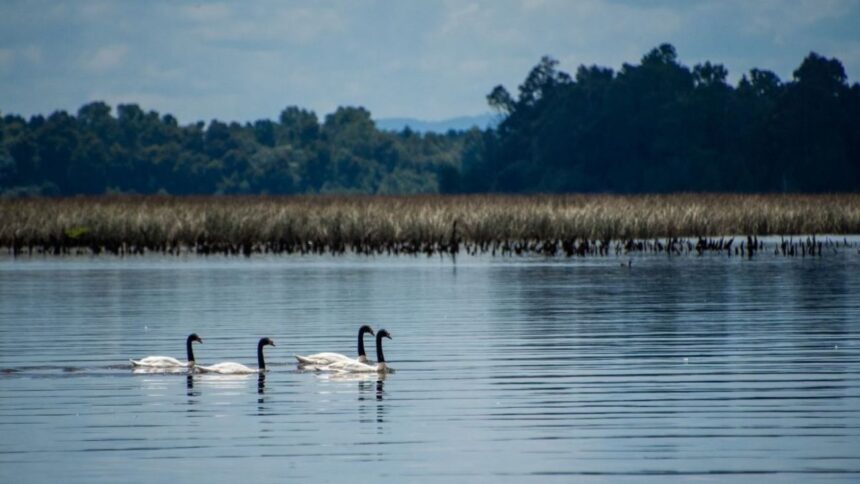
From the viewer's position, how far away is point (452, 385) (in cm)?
1795

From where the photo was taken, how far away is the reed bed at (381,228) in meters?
46.2

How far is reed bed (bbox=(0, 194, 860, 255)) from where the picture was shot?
46156 millimetres

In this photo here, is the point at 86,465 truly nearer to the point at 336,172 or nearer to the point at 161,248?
the point at 161,248

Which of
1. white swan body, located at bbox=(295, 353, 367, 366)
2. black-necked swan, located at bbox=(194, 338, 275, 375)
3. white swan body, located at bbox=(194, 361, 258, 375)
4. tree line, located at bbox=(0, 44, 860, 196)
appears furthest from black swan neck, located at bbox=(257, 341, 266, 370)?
tree line, located at bbox=(0, 44, 860, 196)

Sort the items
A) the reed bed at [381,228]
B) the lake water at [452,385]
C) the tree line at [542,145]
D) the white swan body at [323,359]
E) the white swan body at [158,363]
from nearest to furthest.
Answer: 1. the lake water at [452,385]
2. the white swan body at [323,359]
3. the white swan body at [158,363]
4. the reed bed at [381,228]
5. the tree line at [542,145]

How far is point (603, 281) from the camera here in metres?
34.4

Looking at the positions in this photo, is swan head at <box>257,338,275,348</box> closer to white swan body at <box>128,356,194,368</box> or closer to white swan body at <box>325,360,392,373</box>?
white swan body at <box>325,360,392,373</box>

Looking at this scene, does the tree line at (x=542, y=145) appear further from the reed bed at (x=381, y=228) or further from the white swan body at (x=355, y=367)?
the white swan body at (x=355, y=367)

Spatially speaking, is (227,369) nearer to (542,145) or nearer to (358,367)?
(358,367)

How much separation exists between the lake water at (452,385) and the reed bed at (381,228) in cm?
1189

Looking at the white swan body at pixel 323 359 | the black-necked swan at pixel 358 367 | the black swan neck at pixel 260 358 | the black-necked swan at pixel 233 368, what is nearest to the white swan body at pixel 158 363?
the black-necked swan at pixel 233 368

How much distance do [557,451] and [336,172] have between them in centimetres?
15311

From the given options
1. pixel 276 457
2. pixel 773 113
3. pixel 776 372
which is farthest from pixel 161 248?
pixel 773 113

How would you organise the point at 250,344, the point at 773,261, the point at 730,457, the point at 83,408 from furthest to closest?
1. the point at 773,261
2. the point at 250,344
3. the point at 83,408
4. the point at 730,457
